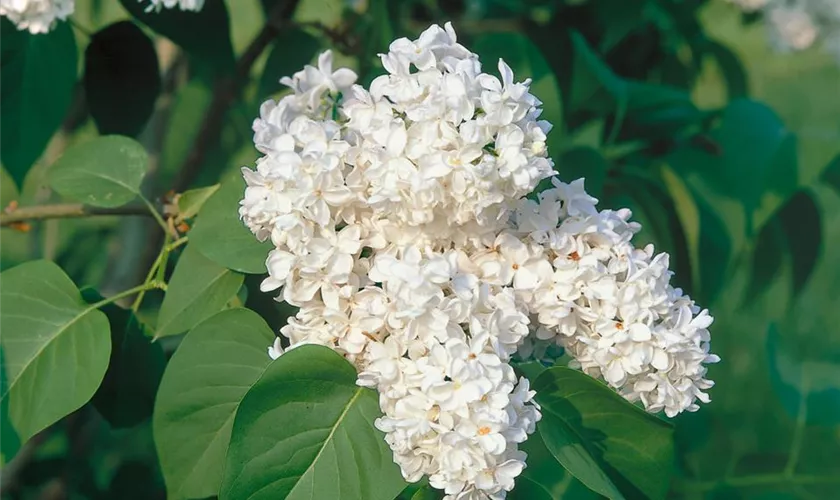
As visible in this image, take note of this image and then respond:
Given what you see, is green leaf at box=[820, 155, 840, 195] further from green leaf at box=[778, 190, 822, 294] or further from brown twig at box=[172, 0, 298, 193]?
brown twig at box=[172, 0, 298, 193]

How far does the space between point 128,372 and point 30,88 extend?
0.29m

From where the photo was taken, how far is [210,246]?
652 mm

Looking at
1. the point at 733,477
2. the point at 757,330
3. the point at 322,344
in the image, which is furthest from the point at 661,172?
the point at 757,330

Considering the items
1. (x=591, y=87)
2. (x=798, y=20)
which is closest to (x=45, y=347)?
(x=591, y=87)

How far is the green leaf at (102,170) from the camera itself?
75 cm

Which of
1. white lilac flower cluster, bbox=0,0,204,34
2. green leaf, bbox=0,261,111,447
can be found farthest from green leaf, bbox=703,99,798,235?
green leaf, bbox=0,261,111,447

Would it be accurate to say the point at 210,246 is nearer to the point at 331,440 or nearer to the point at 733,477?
the point at 331,440

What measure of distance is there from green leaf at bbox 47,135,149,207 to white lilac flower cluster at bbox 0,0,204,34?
97 mm

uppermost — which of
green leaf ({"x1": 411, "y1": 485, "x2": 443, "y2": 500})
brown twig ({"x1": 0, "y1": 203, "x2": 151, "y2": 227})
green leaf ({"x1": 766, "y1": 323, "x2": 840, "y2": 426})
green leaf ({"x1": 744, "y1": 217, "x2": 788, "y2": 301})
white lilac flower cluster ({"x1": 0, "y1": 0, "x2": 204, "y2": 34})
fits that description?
white lilac flower cluster ({"x1": 0, "y1": 0, "x2": 204, "y2": 34})

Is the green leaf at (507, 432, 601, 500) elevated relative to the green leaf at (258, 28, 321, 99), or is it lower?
lower

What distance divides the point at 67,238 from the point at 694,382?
1493mm

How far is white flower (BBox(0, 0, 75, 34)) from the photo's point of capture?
2.45 feet

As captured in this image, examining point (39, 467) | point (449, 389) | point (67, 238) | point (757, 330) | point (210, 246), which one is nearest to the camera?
point (449, 389)

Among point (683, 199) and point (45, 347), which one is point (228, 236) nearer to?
point (45, 347)
